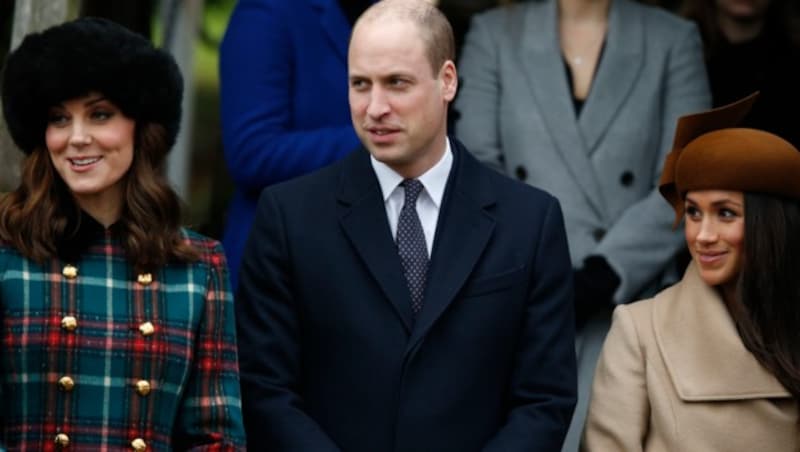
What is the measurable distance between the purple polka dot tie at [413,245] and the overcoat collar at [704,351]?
27.8 inches

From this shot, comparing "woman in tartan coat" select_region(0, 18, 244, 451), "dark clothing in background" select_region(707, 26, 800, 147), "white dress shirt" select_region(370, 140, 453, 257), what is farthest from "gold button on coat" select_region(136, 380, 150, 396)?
"dark clothing in background" select_region(707, 26, 800, 147)

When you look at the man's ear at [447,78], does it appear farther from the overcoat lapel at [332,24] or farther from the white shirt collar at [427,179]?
the overcoat lapel at [332,24]

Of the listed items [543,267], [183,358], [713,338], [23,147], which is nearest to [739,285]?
[713,338]

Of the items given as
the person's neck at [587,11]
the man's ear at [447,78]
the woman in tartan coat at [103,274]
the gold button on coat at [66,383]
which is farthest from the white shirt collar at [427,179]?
the person's neck at [587,11]

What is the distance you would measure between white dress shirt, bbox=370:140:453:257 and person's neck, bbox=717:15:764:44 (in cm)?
203

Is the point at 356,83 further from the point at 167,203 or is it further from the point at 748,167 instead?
the point at 748,167

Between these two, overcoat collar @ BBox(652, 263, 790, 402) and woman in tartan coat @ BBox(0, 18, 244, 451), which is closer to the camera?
woman in tartan coat @ BBox(0, 18, 244, 451)

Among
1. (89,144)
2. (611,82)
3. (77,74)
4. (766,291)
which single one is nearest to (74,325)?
(89,144)

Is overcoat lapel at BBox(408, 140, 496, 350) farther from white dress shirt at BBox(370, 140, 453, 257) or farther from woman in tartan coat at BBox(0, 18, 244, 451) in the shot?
woman in tartan coat at BBox(0, 18, 244, 451)

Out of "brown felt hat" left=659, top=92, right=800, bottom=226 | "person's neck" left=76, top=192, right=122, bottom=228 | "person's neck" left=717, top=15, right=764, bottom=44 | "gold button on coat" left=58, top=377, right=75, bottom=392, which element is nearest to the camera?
"gold button on coat" left=58, top=377, right=75, bottom=392

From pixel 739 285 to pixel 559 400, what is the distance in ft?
Result: 2.00

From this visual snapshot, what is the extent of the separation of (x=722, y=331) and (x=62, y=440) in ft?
5.88

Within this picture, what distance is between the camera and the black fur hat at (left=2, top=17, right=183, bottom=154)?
4.23 m

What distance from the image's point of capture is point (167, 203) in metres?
4.38
